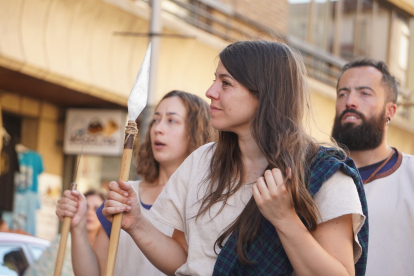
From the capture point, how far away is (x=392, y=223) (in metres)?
3.48

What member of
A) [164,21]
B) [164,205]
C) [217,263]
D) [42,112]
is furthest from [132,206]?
[42,112]

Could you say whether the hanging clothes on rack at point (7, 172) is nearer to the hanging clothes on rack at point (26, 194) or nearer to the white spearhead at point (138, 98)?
the hanging clothes on rack at point (26, 194)

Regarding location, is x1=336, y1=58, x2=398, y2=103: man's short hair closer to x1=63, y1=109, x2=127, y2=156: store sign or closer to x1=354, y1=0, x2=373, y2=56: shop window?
x1=63, y1=109, x2=127, y2=156: store sign

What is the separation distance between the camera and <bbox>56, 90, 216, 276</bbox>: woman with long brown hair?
10.8ft

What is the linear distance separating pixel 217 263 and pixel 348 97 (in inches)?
84.7

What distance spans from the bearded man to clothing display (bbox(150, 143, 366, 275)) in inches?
49.8

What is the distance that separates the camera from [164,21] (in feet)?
30.1

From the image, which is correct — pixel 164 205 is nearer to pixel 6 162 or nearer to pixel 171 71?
pixel 6 162

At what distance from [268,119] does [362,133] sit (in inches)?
65.2

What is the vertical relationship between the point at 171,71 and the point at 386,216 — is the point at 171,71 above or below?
above

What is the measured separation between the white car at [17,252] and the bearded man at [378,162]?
274 centimetres

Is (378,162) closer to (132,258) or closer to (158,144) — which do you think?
→ (158,144)

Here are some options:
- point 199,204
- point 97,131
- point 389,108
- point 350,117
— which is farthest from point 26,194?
point 199,204

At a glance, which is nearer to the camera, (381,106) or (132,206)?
(132,206)
